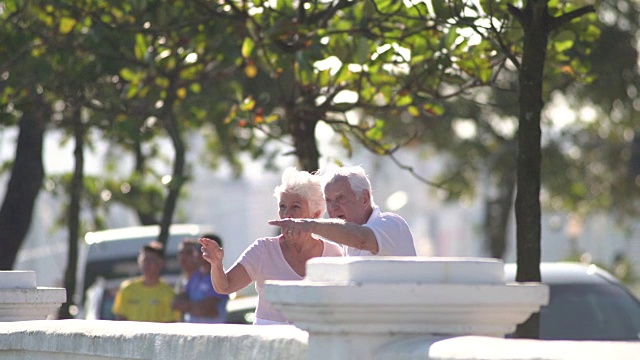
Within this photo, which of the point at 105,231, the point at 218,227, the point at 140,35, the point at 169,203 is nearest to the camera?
the point at 140,35

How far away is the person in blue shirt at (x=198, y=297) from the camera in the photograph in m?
11.9

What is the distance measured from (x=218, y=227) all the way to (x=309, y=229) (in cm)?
8177

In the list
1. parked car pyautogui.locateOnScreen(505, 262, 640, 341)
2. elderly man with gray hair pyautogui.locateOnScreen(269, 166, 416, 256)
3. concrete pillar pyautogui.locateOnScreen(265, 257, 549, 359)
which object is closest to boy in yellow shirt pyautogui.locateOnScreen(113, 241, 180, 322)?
parked car pyautogui.locateOnScreen(505, 262, 640, 341)

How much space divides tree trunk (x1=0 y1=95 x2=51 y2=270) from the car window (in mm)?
4563

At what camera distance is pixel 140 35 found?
1135 centimetres

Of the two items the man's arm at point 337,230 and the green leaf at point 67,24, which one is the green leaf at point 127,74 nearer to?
the green leaf at point 67,24

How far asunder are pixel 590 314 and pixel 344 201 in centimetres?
560

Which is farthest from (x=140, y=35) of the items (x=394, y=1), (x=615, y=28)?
(x=615, y=28)

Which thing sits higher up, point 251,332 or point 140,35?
point 140,35

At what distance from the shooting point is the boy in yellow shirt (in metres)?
12.4

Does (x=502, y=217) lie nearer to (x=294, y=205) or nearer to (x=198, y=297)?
(x=198, y=297)

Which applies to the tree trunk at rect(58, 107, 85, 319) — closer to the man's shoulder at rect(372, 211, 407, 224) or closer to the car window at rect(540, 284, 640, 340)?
the car window at rect(540, 284, 640, 340)

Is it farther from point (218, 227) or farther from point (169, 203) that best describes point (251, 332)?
point (218, 227)

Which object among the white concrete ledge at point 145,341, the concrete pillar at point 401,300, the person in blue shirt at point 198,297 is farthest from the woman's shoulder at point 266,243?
the person in blue shirt at point 198,297
